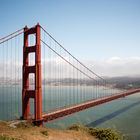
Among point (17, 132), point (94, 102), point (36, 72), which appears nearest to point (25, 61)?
point (36, 72)

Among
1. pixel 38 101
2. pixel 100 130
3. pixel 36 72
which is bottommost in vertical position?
pixel 100 130

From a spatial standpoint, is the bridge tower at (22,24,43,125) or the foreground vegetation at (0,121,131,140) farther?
the bridge tower at (22,24,43,125)

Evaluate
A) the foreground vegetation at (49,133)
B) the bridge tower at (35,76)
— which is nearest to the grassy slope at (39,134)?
the foreground vegetation at (49,133)

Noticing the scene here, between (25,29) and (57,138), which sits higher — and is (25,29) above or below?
above

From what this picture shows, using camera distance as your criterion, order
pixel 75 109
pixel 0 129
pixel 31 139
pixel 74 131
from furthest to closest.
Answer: pixel 75 109
pixel 74 131
pixel 0 129
pixel 31 139

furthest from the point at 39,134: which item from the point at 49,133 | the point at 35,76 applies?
the point at 35,76

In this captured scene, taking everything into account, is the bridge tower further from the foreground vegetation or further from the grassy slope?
the grassy slope

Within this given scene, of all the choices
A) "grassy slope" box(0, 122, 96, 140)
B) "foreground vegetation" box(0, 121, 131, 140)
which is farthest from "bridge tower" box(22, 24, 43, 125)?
"grassy slope" box(0, 122, 96, 140)

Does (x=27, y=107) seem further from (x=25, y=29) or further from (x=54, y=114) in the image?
(x=25, y=29)

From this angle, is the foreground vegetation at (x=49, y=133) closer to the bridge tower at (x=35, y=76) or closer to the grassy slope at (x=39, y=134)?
the grassy slope at (x=39, y=134)
